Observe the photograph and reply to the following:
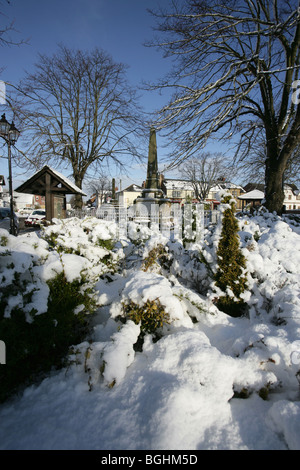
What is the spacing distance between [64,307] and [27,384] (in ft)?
2.34

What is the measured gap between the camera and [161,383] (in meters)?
1.82

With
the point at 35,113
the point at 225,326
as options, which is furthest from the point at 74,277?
the point at 35,113

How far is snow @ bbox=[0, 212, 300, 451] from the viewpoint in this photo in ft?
4.98

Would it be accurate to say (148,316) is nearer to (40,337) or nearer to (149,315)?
(149,315)

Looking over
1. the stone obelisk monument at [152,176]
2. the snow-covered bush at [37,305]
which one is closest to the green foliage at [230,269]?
the snow-covered bush at [37,305]

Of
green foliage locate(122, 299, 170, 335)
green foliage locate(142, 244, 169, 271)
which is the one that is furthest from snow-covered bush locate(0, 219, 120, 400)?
green foliage locate(142, 244, 169, 271)

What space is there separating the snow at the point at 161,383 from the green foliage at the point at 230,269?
0.23 meters

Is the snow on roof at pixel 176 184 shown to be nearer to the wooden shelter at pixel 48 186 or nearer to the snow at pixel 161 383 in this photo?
the wooden shelter at pixel 48 186

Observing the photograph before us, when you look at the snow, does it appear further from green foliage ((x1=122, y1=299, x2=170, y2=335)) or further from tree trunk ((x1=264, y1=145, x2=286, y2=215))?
tree trunk ((x1=264, y1=145, x2=286, y2=215))

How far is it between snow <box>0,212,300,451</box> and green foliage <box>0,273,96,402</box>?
105 mm

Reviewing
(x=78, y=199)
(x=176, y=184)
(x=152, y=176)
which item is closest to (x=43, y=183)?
(x=152, y=176)

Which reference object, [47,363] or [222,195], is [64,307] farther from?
[222,195]

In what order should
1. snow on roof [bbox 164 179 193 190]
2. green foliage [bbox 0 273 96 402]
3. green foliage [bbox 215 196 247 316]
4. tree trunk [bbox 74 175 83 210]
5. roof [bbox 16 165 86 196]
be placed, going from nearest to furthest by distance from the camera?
green foliage [bbox 0 273 96 402] < green foliage [bbox 215 196 247 316] < roof [bbox 16 165 86 196] < tree trunk [bbox 74 175 83 210] < snow on roof [bbox 164 179 193 190]

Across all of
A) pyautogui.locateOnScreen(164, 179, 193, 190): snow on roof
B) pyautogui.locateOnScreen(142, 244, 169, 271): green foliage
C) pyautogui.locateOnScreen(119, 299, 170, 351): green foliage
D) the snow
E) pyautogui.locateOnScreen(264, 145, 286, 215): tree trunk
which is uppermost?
pyautogui.locateOnScreen(164, 179, 193, 190): snow on roof
